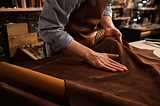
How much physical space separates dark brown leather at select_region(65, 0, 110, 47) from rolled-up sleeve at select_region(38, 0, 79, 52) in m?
0.16

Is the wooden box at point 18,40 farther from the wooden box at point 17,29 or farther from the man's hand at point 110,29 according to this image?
the man's hand at point 110,29

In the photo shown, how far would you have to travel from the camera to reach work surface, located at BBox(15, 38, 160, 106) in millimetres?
475

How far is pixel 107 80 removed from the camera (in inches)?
25.5

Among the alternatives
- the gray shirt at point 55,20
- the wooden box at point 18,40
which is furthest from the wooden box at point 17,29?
the gray shirt at point 55,20

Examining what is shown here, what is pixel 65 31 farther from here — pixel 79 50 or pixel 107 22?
pixel 107 22

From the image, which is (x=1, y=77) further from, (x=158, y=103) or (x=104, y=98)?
(x=158, y=103)

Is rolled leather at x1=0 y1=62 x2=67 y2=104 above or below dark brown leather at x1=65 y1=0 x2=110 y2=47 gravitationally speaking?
below

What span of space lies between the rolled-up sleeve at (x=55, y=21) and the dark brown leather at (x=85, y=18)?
0.53 feet

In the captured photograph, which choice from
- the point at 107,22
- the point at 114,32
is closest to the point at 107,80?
the point at 114,32

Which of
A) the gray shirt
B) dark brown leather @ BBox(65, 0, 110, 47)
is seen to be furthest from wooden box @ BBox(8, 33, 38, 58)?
the gray shirt

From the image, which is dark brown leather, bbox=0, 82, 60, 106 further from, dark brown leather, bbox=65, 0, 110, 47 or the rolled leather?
dark brown leather, bbox=65, 0, 110, 47

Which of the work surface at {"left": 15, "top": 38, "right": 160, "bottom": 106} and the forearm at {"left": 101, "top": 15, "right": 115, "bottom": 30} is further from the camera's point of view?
the forearm at {"left": 101, "top": 15, "right": 115, "bottom": 30}

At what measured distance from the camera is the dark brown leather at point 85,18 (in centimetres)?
92

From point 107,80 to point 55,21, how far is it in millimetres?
405
